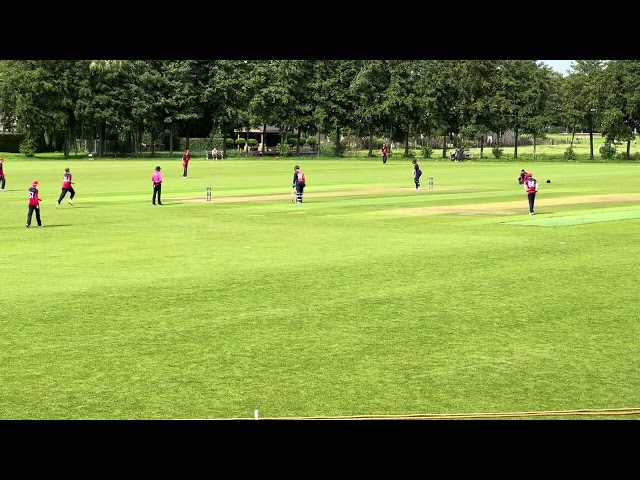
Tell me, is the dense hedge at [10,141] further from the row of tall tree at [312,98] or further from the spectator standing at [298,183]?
the spectator standing at [298,183]

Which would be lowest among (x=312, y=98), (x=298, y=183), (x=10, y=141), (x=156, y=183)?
(x=156, y=183)

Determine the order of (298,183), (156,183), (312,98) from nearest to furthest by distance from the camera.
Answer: (156,183)
(298,183)
(312,98)

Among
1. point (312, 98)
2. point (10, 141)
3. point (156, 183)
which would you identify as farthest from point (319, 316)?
point (312, 98)

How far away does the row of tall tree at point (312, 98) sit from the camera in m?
113

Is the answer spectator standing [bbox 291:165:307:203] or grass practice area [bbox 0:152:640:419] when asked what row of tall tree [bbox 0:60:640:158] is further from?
grass practice area [bbox 0:152:640:419]

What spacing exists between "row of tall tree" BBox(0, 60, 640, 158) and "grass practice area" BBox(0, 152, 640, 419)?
79199mm

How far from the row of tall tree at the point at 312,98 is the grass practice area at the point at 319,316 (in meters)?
79.2

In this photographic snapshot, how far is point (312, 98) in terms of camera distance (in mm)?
125312

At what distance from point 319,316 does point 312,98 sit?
360 ft

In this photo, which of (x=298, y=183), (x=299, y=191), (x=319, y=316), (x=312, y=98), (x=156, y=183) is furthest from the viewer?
(x=312, y=98)

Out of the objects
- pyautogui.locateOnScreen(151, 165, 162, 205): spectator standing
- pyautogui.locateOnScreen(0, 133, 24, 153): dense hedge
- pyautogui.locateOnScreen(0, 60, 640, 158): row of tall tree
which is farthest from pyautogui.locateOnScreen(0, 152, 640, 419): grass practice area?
pyautogui.locateOnScreen(0, 133, 24, 153): dense hedge

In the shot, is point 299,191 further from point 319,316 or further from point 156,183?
point 319,316
